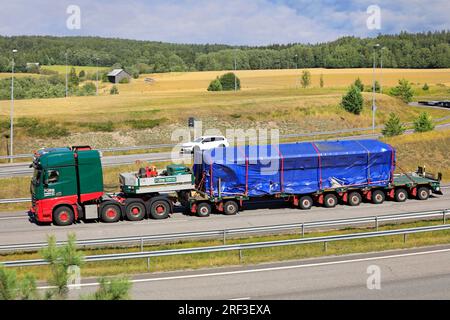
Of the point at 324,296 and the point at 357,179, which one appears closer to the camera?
the point at 324,296

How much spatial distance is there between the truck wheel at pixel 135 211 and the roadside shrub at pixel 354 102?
4921 centimetres

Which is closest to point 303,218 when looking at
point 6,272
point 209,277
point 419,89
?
point 209,277

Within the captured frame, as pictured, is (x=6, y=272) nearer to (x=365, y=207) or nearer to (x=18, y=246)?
(x=18, y=246)

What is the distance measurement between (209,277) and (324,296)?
3930 millimetres

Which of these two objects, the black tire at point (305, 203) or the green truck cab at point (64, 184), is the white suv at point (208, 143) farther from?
the green truck cab at point (64, 184)

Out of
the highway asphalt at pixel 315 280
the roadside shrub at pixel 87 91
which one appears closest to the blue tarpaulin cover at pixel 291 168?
the highway asphalt at pixel 315 280

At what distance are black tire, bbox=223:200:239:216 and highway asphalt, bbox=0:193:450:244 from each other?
0.35 meters

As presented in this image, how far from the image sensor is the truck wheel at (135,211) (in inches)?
1075

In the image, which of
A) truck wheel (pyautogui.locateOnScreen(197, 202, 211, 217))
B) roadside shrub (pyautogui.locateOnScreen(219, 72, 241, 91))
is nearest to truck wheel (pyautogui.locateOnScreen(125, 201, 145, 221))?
truck wheel (pyautogui.locateOnScreen(197, 202, 211, 217))

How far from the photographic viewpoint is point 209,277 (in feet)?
59.6

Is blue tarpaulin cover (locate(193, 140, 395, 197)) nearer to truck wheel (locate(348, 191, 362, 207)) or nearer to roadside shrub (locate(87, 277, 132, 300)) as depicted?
truck wheel (locate(348, 191, 362, 207))
